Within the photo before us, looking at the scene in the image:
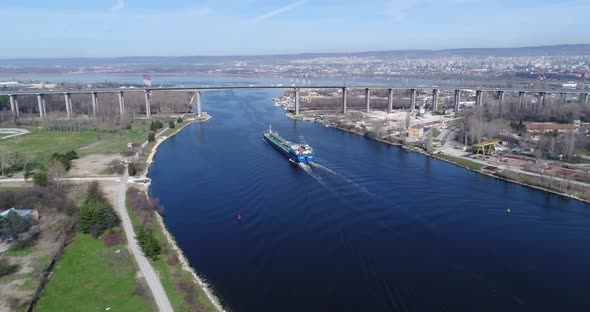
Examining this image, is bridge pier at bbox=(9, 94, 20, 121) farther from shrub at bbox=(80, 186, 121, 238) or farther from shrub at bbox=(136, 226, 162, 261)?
shrub at bbox=(136, 226, 162, 261)

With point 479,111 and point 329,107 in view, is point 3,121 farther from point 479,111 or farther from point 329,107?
point 479,111

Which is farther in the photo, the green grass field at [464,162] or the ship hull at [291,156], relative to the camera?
the ship hull at [291,156]

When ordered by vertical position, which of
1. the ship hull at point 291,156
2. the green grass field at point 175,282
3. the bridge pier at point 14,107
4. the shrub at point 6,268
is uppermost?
the bridge pier at point 14,107

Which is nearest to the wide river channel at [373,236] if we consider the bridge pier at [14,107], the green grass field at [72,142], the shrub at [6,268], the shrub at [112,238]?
the shrub at [112,238]

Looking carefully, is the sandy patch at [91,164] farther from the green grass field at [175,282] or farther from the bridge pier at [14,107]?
the bridge pier at [14,107]

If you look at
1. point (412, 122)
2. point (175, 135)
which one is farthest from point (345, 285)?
point (412, 122)

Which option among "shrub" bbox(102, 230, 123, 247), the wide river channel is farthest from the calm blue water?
"shrub" bbox(102, 230, 123, 247)

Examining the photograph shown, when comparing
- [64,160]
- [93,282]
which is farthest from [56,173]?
[93,282]
